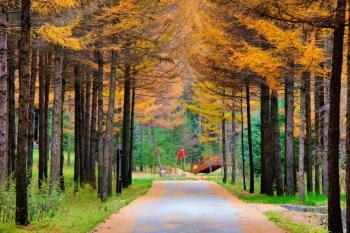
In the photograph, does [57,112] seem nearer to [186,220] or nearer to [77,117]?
[186,220]

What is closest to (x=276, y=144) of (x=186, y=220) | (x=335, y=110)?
(x=186, y=220)

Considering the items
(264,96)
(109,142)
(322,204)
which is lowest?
(322,204)

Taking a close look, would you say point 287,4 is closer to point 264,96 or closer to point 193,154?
point 264,96

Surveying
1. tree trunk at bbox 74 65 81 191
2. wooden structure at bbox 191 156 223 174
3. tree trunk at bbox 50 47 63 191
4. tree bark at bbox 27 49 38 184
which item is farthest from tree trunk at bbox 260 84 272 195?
wooden structure at bbox 191 156 223 174

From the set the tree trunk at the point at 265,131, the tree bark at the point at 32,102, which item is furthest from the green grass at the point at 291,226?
the tree trunk at the point at 265,131

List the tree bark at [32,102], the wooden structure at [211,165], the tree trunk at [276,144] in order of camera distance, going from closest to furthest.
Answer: the tree bark at [32,102], the tree trunk at [276,144], the wooden structure at [211,165]

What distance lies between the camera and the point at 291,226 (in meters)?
11.7

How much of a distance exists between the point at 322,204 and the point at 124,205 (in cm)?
701

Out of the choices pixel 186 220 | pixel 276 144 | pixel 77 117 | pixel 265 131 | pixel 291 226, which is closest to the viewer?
pixel 291 226

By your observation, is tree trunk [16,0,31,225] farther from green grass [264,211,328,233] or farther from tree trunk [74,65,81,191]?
tree trunk [74,65,81,191]

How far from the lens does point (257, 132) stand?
36.7 meters

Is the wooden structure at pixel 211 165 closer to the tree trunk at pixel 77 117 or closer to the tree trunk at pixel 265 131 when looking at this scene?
the tree trunk at pixel 77 117

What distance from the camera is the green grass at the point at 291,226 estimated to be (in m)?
11.0

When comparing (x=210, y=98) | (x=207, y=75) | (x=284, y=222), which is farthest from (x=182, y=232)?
(x=210, y=98)
